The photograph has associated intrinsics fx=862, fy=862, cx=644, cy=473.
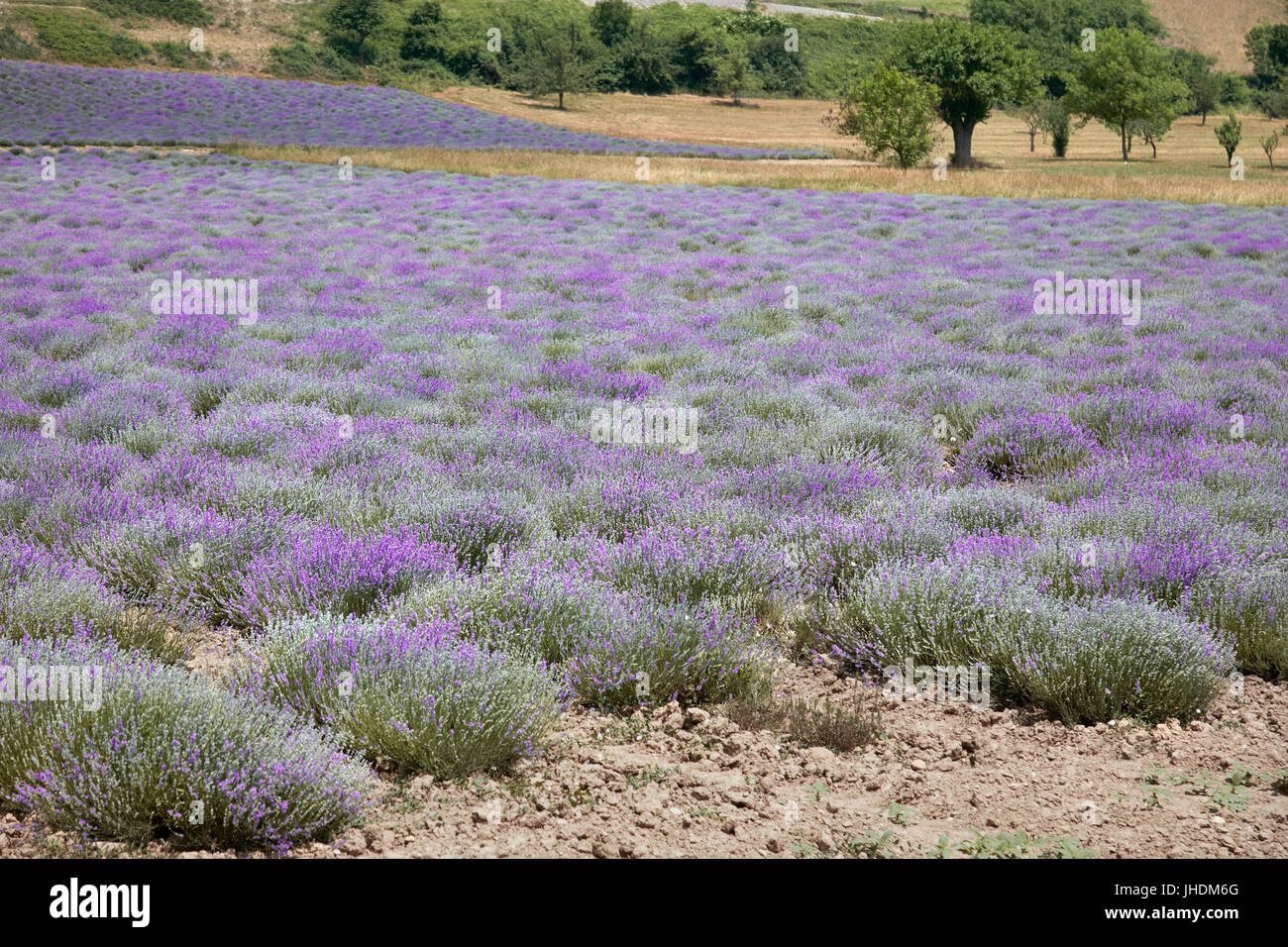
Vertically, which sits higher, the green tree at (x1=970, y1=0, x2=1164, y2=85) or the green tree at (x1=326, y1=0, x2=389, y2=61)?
the green tree at (x1=970, y1=0, x2=1164, y2=85)

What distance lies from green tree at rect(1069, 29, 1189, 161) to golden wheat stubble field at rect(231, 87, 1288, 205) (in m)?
2.75

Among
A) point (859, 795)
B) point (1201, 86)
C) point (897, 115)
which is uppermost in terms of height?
point (1201, 86)

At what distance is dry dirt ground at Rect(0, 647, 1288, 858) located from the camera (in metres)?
2.49

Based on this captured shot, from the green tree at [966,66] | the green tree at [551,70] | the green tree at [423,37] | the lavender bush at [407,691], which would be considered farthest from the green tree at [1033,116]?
the lavender bush at [407,691]

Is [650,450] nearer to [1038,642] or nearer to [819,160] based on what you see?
[1038,642]

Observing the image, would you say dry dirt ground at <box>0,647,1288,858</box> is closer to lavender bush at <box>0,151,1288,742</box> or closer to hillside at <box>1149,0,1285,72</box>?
lavender bush at <box>0,151,1288,742</box>

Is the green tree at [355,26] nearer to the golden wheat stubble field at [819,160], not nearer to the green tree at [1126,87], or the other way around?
the golden wheat stubble field at [819,160]

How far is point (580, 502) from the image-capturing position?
4914mm

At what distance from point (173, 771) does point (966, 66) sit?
54.8m

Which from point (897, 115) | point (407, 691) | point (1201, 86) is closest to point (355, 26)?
point (897, 115)

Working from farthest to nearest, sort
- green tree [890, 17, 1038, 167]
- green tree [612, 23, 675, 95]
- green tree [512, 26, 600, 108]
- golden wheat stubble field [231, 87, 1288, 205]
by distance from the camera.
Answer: green tree [612, 23, 675, 95]
green tree [512, 26, 600, 108]
green tree [890, 17, 1038, 167]
golden wheat stubble field [231, 87, 1288, 205]

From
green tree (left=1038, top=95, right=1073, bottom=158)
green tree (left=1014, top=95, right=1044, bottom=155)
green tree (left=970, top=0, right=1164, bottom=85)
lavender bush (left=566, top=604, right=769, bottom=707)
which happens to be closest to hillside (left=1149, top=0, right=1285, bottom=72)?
green tree (left=970, top=0, right=1164, bottom=85)

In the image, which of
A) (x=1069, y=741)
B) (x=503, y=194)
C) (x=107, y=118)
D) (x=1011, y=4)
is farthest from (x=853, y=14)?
(x=1069, y=741)
